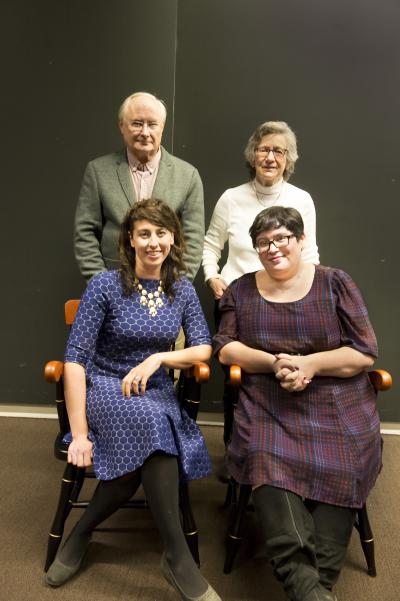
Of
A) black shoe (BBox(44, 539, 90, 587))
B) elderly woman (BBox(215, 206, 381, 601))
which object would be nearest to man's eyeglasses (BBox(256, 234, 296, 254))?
elderly woman (BBox(215, 206, 381, 601))

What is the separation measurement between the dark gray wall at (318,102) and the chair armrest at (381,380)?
1233 mm

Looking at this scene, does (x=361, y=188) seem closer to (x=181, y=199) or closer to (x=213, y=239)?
(x=213, y=239)

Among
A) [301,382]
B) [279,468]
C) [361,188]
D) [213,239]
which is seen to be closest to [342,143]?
[361,188]

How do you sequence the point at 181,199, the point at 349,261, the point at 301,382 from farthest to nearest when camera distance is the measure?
the point at 349,261 < the point at 181,199 < the point at 301,382

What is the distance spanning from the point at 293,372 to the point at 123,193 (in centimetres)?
110

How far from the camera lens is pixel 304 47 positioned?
2965 millimetres

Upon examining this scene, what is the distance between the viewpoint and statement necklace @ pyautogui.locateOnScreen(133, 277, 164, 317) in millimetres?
2016

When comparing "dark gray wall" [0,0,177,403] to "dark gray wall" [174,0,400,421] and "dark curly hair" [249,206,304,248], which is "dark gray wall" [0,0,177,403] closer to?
"dark gray wall" [174,0,400,421]

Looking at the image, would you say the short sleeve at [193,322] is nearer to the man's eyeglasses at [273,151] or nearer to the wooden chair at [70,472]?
the wooden chair at [70,472]

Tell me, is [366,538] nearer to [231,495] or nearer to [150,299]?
[231,495]

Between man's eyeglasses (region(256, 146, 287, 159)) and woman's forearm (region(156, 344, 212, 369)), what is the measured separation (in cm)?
94

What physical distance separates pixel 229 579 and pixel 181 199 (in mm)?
1561

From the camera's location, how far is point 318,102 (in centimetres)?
300

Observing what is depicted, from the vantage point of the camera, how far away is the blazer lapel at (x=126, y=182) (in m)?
2.40
